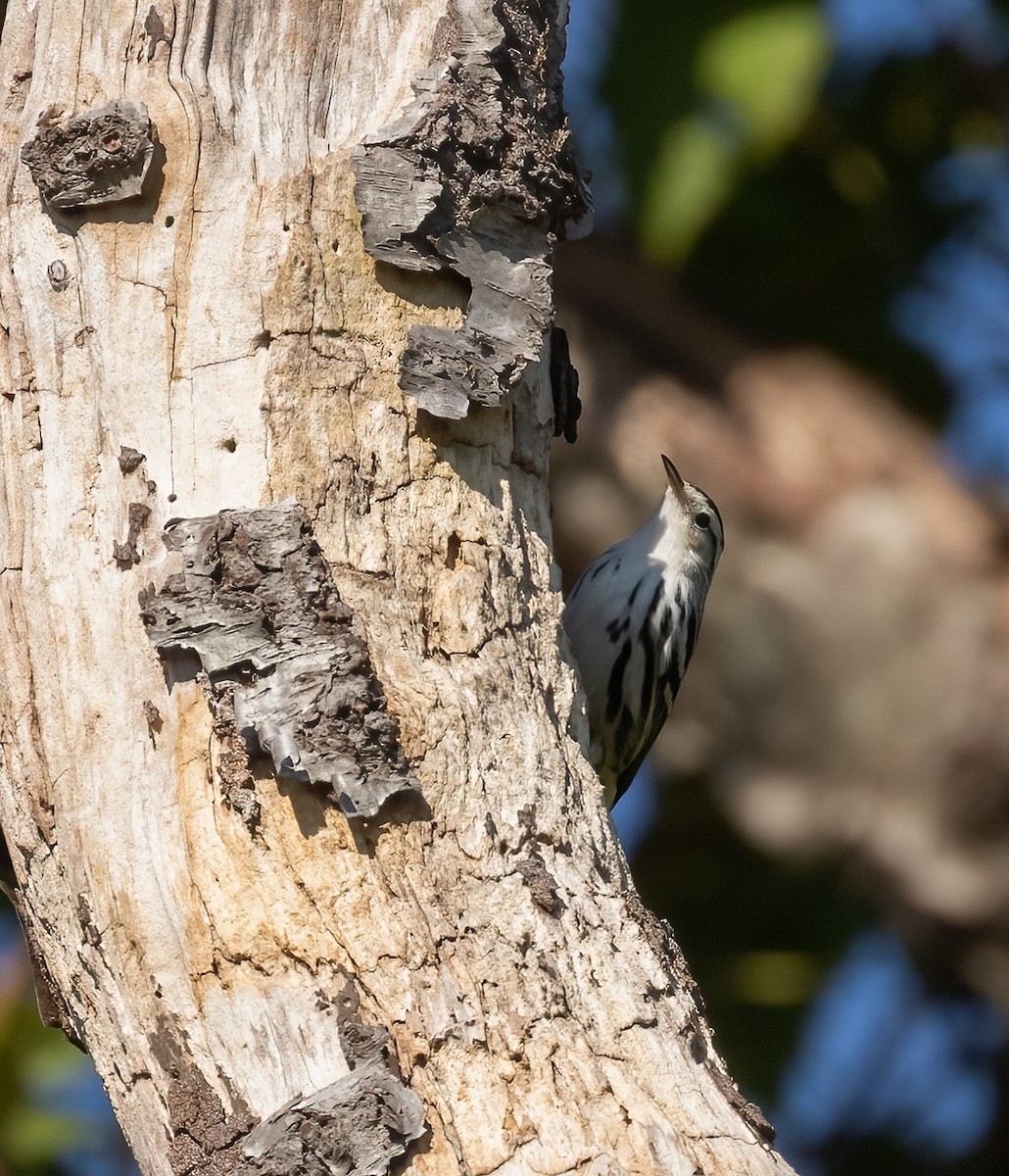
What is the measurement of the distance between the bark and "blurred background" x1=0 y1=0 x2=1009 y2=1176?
15.3ft

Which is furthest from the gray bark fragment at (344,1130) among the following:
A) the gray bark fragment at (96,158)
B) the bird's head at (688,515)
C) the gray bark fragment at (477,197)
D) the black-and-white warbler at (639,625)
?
the bird's head at (688,515)

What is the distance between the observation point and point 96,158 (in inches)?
123

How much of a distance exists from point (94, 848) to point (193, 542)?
0.62 m

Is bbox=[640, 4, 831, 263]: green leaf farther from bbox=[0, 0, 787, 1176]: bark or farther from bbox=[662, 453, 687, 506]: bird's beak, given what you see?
bbox=[0, 0, 787, 1176]: bark

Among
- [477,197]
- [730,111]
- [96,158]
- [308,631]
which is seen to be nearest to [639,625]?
[477,197]

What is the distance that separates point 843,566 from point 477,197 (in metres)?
5.67

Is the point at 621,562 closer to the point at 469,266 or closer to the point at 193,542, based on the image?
the point at 469,266

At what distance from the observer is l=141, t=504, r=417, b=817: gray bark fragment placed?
2.80 m

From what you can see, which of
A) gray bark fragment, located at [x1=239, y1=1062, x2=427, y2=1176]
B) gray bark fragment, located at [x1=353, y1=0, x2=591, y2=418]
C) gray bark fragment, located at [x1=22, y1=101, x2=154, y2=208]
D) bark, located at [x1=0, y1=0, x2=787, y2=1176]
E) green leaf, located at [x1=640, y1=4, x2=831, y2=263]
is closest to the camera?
gray bark fragment, located at [x1=239, y1=1062, x2=427, y2=1176]

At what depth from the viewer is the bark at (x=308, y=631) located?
279cm

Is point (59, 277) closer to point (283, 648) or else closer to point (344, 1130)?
point (283, 648)

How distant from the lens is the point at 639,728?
5.95 m

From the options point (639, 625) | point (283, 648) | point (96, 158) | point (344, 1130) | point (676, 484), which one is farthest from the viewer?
point (676, 484)

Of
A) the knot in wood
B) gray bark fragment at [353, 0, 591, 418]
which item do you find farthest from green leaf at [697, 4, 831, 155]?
the knot in wood
